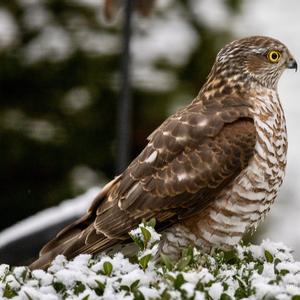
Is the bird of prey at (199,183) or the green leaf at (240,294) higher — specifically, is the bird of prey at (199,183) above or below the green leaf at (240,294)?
below

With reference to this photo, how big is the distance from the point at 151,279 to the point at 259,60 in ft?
6.99

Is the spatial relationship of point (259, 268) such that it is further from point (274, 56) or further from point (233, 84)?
point (274, 56)

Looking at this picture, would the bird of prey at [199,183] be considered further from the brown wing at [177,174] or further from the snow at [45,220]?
the snow at [45,220]

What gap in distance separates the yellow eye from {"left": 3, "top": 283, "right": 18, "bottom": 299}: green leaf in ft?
7.49

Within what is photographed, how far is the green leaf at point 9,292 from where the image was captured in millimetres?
4277

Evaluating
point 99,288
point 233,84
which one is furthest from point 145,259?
point 233,84

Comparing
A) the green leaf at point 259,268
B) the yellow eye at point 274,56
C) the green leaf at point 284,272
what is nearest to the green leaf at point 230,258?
the green leaf at point 259,268

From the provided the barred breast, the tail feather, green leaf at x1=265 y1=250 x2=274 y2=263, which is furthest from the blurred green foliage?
green leaf at x1=265 y1=250 x2=274 y2=263

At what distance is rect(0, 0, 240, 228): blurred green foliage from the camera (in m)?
10.0

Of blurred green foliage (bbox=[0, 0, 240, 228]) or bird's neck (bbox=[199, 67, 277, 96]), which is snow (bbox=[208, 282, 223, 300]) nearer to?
bird's neck (bbox=[199, 67, 277, 96])

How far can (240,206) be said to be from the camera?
18.3 feet

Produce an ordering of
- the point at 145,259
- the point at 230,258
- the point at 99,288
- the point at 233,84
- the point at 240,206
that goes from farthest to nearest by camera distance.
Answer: the point at 233,84 < the point at 240,206 < the point at 230,258 < the point at 145,259 < the point at 99,288

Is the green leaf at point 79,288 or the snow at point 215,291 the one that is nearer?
the snow at point 215,291

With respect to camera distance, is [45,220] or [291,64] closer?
[291,64]
